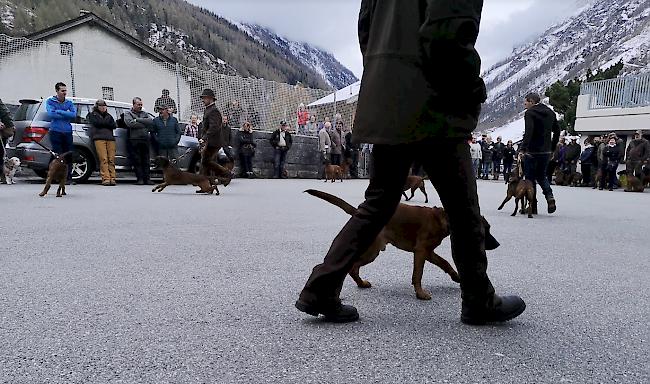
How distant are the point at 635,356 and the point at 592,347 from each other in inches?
7.2

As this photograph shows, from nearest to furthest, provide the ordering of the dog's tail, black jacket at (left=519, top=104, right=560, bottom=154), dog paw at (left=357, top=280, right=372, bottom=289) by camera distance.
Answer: the dog's tail < dog paw at (left=357, top=280, right=372, bottom=289) < black jacket at (left=519, top=104, right=560, bottom=154)

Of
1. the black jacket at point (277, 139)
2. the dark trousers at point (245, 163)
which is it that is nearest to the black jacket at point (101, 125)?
the dark trousers at point (245, 163)

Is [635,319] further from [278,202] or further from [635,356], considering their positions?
[278,202]

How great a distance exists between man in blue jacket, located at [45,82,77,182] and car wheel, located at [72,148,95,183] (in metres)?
0.83

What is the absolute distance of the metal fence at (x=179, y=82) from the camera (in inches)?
683

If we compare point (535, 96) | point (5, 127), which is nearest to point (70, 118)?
point (5, 127)

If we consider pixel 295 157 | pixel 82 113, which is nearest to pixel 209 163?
pixel 82 113

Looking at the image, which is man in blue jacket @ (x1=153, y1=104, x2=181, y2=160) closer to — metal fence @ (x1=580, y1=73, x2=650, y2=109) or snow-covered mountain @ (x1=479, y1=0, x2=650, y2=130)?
metal fence @ (x1=580, y1=73, x2=650, y2=109)

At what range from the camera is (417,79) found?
103 inches

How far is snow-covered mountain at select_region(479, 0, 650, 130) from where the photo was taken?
362 ft

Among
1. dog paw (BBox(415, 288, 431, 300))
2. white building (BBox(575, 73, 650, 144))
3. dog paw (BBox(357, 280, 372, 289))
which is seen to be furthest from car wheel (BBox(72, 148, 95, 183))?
white building (BBox(575, 73, 650, 144))

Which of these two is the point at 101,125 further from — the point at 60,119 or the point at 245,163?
the point at 245,163

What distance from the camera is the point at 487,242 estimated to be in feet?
10.7

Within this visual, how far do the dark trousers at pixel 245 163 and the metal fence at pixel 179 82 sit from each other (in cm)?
126
